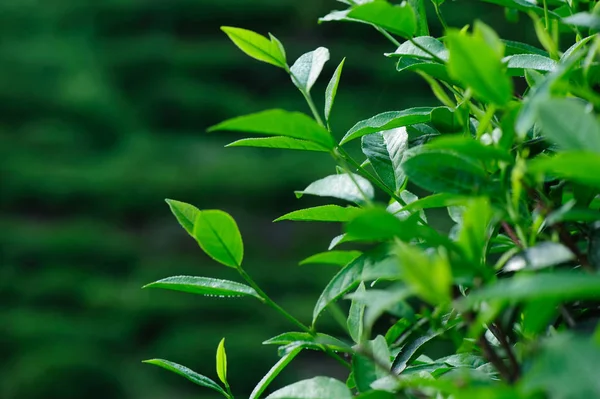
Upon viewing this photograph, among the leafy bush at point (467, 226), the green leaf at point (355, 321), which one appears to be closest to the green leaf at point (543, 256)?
the leafy bush at point (467, 226)

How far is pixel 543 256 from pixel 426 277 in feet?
0.15

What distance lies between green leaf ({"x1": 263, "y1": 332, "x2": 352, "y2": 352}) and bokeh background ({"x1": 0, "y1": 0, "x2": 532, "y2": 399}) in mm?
2403

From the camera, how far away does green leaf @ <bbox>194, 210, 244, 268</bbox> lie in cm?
26

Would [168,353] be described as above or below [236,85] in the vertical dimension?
below

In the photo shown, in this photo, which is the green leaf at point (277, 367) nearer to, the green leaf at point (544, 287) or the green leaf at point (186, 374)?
the green leaf at point (186, 374)

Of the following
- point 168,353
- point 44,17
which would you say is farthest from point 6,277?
point 44,17

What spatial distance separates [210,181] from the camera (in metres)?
2.99

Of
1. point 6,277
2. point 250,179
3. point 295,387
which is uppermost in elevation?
point 295,387

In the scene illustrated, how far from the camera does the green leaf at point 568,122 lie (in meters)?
0.19

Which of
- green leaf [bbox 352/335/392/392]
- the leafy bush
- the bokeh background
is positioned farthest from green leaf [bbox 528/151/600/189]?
the bokeh background

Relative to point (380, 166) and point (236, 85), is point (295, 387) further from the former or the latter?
point (236, 85)

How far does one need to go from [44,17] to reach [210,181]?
113 cm

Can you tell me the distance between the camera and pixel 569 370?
0.16 m

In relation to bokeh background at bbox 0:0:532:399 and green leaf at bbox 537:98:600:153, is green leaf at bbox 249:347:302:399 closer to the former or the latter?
green leaf at bbox 537:98:600:153
